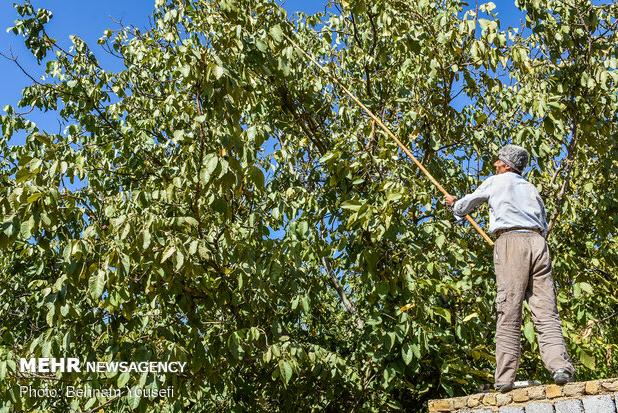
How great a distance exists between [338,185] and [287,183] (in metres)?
0.46

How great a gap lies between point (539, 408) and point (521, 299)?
2.13 feet

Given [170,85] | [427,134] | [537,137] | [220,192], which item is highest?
[170,85]

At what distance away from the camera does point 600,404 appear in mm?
3496

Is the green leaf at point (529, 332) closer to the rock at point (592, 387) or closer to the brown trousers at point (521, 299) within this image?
the brown trousers at point (521, 299)

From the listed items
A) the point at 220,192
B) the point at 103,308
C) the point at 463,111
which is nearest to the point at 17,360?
the point at 103,308

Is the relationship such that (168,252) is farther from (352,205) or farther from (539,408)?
(539,408)

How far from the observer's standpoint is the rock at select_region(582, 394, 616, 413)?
11.4 ft

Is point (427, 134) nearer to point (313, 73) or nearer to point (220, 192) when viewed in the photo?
point (313, 73)

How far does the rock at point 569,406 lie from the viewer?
3.56 m

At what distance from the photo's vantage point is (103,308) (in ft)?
15.3

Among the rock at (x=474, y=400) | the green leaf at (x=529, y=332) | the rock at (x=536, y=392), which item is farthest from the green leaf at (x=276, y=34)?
the rock at (x=536, y=392)

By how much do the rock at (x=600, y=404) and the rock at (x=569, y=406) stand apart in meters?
0.03

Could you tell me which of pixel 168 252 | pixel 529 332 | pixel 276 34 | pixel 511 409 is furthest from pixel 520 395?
pixel 276 34

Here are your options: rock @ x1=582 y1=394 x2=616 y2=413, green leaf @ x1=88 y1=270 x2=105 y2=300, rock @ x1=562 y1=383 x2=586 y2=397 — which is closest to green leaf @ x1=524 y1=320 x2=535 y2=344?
rock @ x1=562 y1=383 x2=586 y2=397
